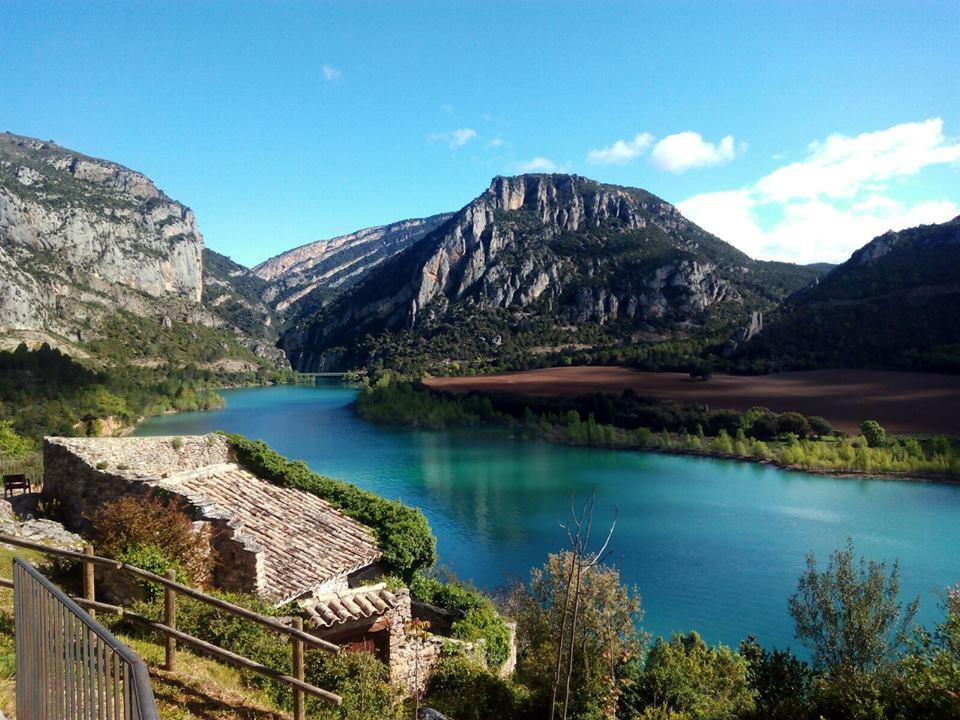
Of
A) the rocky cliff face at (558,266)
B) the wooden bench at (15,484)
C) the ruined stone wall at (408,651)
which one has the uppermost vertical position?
the rocky cliff face at (558,266)

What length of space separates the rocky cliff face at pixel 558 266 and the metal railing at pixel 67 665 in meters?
132

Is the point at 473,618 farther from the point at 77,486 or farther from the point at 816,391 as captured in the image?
the point at 816,391

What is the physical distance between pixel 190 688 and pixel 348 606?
4.36 metres

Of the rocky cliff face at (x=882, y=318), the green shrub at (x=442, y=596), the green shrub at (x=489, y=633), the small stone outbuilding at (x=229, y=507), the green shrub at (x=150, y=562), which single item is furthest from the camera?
the rocky cliff face at (x=882, y=318)

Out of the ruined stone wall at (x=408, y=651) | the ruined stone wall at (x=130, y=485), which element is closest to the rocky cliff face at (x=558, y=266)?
the ruined stone wall at (x=130, y=485)

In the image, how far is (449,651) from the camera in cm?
1081

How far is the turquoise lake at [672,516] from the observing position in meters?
25.5

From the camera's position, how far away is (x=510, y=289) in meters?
140

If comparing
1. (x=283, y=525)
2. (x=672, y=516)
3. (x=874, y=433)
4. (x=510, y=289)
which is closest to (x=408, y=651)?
(x=283, y=525)

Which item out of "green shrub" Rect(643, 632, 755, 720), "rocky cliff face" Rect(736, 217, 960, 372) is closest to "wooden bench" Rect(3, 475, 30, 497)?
"green shrub" Rect(643, 632, 755, 720)

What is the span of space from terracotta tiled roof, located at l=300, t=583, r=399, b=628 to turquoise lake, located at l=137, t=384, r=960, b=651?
14525 mm

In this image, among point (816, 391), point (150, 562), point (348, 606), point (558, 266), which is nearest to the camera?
point (150, 562)

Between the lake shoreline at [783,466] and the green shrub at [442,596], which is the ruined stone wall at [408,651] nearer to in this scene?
the green shrub at [442,596]

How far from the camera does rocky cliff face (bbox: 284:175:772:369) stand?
132m
